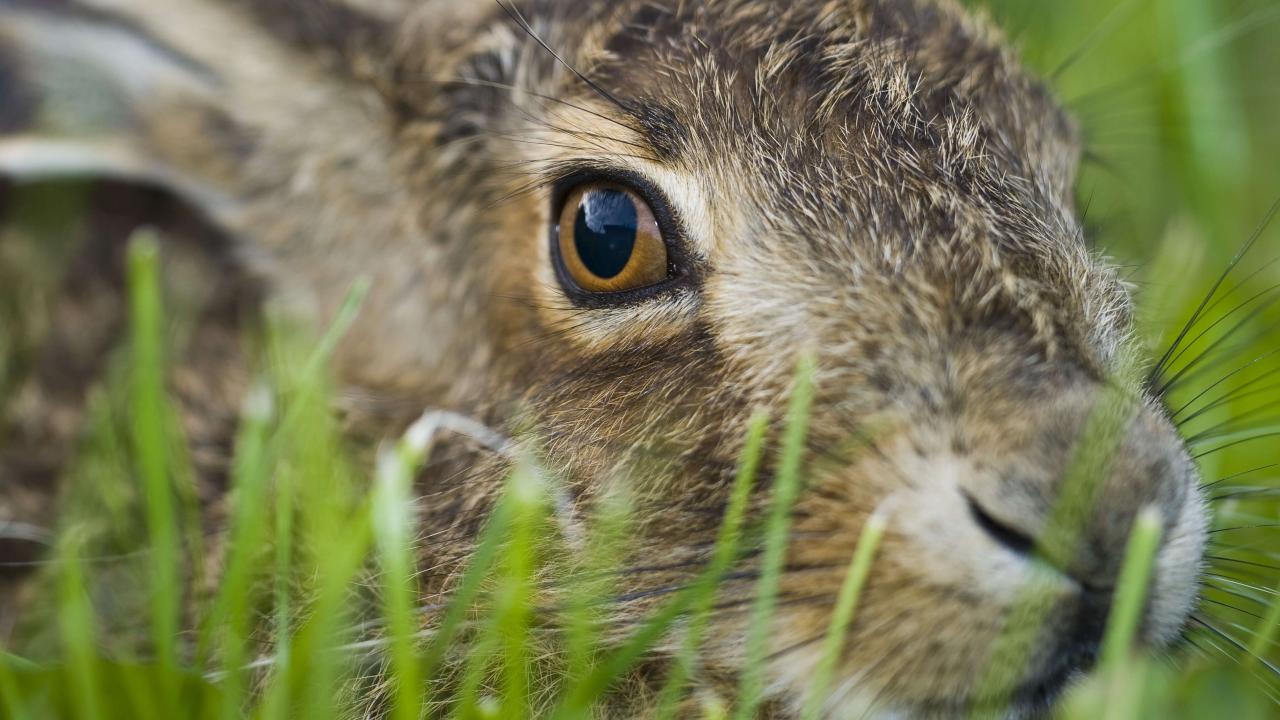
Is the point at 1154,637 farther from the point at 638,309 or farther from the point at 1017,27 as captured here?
the point at 1017,27

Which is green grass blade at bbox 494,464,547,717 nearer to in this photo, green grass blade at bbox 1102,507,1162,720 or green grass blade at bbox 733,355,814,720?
green grass blade at bbox 733,355,814,720

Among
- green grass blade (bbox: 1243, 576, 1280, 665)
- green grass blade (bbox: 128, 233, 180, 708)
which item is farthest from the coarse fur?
green grass blade (bbox: 128, 233, 180, 708)

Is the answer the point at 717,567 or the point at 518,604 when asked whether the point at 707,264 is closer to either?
the point at 717,567

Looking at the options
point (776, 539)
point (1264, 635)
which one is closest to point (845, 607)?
point (776, 539)

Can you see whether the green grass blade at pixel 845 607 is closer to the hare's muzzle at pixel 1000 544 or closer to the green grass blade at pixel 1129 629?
the hare's muzzle at pixel 1000 544

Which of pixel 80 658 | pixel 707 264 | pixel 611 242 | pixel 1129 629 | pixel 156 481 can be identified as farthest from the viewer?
pixel 611 242
